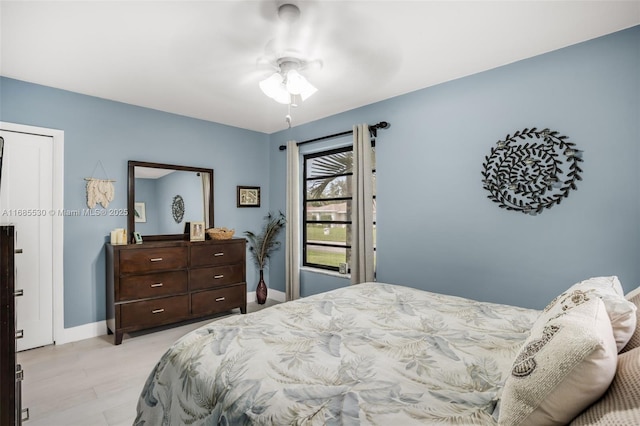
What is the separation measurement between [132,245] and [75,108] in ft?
5.14

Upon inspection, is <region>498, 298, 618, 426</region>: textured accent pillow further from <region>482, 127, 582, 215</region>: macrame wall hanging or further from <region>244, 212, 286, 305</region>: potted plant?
<region>244, 212, 286, 305</region>: potted plant

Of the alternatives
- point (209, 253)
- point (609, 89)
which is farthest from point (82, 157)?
point (609, 89)

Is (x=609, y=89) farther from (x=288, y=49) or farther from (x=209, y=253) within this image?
(x=209, y=253)

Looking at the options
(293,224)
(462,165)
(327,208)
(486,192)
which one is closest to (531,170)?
(486,192)

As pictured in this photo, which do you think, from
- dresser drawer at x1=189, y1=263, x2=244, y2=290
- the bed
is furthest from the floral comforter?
dresser drawer at x1=189, y1=263, x2=244, y2=290

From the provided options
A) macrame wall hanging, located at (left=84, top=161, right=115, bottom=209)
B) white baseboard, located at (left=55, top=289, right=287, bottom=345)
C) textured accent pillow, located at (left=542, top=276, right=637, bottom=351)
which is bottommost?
white baseboard, located at (left=55, top=289, right=287, bottom=345)

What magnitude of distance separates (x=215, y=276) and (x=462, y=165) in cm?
308

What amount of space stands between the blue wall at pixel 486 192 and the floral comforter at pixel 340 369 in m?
0.93

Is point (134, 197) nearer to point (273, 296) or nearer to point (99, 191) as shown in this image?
point (99, 191)

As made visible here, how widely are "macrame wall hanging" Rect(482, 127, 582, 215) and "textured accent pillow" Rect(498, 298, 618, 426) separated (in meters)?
2.06

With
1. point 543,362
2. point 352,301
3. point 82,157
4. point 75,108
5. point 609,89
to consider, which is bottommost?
point 352,301

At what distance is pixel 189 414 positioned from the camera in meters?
1.29

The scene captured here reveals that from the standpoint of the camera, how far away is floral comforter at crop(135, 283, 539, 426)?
1.04 meters

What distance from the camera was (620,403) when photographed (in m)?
0.68
